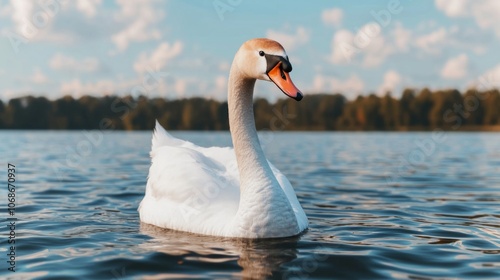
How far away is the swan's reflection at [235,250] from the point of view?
6.10m

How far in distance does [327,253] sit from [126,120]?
88172 millimetres

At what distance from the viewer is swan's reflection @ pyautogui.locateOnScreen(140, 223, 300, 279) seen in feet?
20.0

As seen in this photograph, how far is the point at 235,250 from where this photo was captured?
6727 mm

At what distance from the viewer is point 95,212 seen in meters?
9.81

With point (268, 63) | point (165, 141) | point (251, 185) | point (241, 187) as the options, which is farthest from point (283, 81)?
point (165, 141)

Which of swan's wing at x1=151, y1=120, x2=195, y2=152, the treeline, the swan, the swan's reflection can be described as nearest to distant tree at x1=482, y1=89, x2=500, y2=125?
the treeline

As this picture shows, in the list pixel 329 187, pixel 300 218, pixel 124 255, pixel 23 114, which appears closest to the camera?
pixel 124 255

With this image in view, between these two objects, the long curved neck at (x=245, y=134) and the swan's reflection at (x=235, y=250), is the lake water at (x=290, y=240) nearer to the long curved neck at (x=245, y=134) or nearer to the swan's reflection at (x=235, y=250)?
the swan's reflection at (x=235, y=250)

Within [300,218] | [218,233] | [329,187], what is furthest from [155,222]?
[329,187]

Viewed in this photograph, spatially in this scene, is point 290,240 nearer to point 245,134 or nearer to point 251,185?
point 251,185

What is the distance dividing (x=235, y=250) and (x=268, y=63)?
2.09 metres

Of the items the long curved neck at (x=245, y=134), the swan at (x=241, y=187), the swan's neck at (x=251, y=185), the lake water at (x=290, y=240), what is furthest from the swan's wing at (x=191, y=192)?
the long curved neck at (x=245, y=134)

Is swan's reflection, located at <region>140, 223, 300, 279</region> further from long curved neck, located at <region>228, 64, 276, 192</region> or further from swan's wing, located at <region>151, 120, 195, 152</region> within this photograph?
swan's wing, located at <region>151, 120, 195, 152</region>

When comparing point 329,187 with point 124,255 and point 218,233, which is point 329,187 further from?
point 124,255
